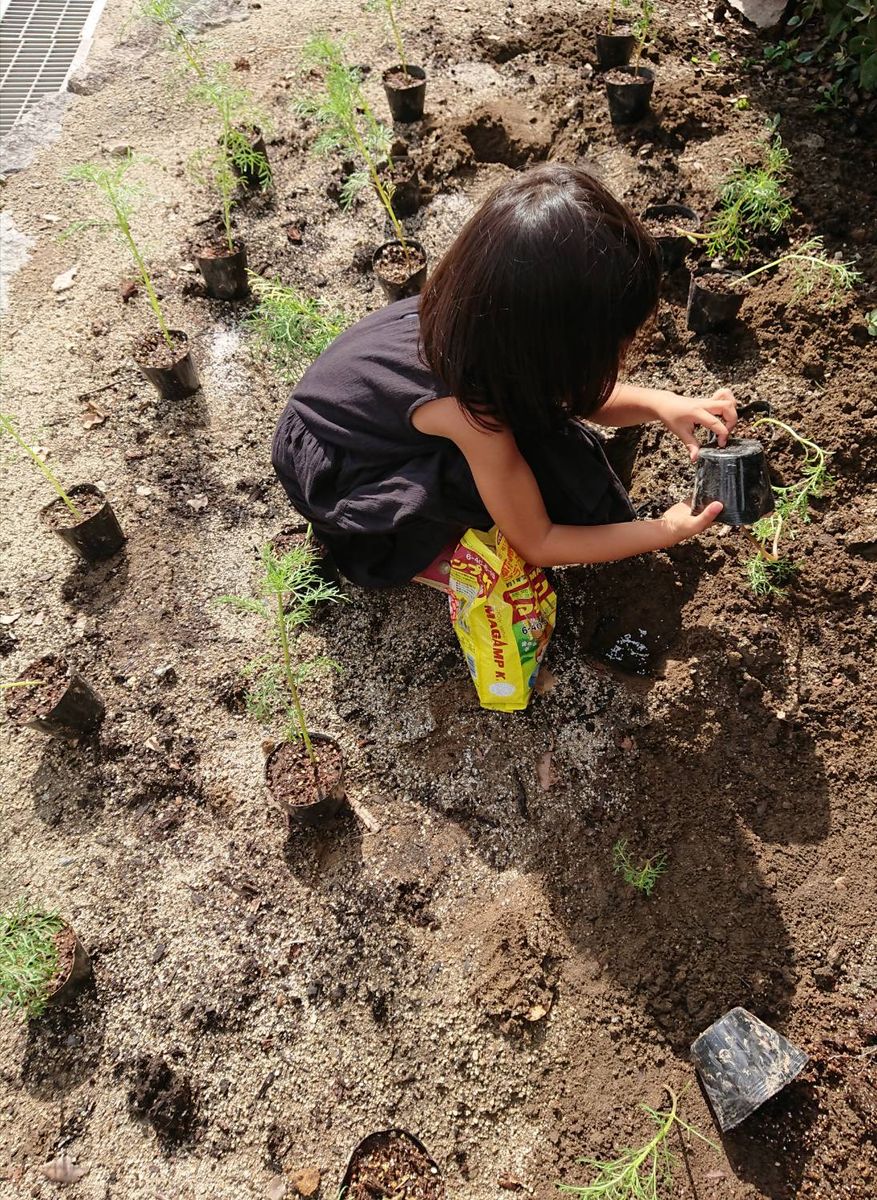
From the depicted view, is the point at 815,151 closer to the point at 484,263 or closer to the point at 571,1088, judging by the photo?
the point at 484,263

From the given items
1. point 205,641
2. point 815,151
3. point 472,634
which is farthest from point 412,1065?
point 815,151

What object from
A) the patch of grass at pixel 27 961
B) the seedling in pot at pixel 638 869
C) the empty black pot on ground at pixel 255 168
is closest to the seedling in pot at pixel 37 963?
the patch of grass at pixel 27 961

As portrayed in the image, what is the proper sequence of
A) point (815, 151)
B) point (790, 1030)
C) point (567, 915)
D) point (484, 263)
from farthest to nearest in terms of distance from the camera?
point (815, 151), point (567, 915), point (790, 1030), point (484, 263)

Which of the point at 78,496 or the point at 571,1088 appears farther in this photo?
the point at 78,496

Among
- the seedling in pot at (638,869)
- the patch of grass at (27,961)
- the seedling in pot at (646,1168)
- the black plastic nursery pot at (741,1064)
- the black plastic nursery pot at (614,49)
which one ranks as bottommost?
the seedling in pot at (646,1168)

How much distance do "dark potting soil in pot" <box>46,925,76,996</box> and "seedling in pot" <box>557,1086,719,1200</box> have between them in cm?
128

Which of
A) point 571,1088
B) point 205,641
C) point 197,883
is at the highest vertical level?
point 205,641

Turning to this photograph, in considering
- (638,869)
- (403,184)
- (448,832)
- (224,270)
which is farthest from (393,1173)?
(403,184)

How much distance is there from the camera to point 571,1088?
6.16ft

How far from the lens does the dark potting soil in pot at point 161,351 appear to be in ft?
10.1

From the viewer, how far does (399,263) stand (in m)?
3.34

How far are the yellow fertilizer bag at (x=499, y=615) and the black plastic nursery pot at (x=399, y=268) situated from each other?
4.83 ft

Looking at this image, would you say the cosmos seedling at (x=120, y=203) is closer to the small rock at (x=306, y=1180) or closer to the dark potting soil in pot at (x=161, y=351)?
the dark potting soil in pot at (x=161, y=351)

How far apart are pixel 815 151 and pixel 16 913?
4.12 meters
